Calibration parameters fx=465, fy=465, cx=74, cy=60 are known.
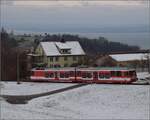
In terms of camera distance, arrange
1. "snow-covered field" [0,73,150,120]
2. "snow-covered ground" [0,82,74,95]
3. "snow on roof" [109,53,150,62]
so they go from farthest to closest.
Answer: "snow on roof" [109,53,150,62]
"snow-covered ground" [0,82,74,95]
"snow-covered field" [0,73,150,120]

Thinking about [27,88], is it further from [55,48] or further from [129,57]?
[129,57]

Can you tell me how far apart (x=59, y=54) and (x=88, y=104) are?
50.2 meters

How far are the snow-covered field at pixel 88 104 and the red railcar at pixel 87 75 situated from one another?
5611 millimetres

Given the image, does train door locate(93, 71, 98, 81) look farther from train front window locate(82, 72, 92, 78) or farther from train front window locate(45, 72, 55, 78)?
train front window locate(45, 72, 55, 78)

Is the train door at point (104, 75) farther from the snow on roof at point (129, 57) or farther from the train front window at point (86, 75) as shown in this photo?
the snow on roof at point (129, 57)

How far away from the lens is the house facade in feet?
289

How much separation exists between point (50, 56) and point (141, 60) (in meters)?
17.1

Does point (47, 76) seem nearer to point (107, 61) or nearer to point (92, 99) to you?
point (92, 99)

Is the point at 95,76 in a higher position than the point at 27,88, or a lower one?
higher

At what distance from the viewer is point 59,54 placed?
8819 centimetres

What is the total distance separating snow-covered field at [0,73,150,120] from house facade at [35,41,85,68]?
134 ft

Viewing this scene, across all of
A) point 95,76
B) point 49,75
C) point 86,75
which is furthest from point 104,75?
point 49,75

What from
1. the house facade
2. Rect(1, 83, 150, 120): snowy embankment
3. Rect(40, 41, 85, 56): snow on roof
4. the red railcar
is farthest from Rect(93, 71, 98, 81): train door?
Rect(40, 41, 85, 56): snow on roof

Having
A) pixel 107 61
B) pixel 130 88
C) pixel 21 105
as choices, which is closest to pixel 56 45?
pixel 107 61
